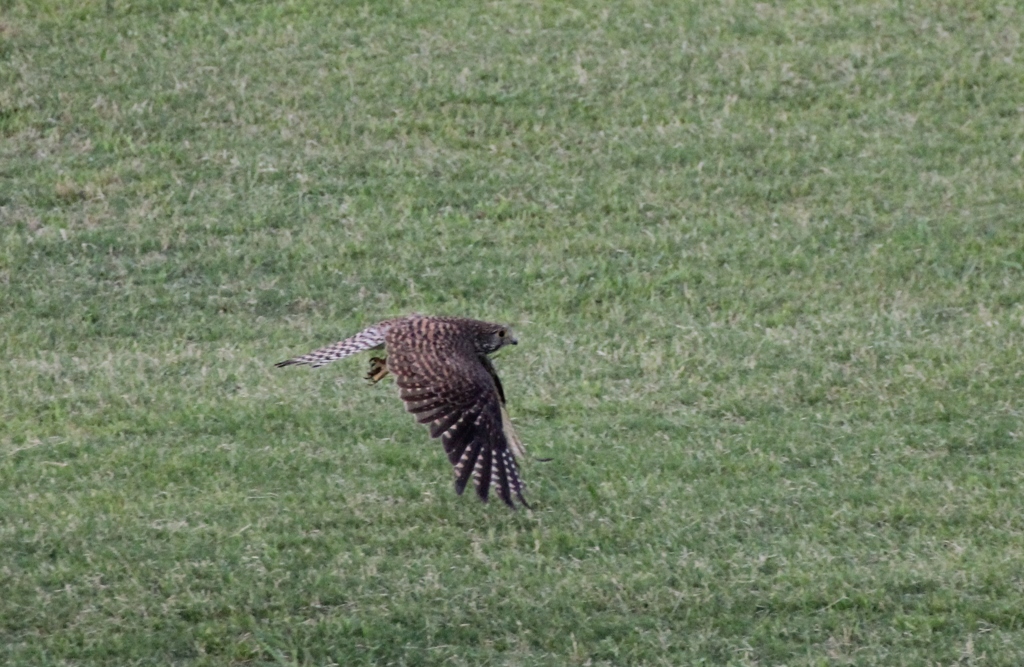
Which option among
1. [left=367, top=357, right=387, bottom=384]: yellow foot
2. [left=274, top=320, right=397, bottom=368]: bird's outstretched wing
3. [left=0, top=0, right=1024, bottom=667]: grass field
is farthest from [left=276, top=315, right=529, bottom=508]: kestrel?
[left=0, top=0, right=1024, bottom=667]: grass field

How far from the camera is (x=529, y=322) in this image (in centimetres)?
1052

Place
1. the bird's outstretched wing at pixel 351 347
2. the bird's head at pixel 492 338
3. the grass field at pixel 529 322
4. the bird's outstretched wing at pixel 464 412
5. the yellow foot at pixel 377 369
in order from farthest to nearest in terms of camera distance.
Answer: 1. the yellow foot at pixel 377 369
2. the bird's head at pixel 492 338
3. the bird's outstretched wing at pixel 351 347
4. the bird's outstretched wing at pixel 464 412
5. the grass field at pixel 529 322

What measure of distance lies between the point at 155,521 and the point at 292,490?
2.32 ft

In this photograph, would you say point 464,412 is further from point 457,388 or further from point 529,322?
point 529,322

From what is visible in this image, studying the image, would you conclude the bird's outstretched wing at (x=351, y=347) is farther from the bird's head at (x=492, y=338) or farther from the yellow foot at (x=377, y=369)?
the bird's head at (x=492, y=338)

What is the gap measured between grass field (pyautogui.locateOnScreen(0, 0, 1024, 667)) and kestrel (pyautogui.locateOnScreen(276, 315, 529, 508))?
45cm

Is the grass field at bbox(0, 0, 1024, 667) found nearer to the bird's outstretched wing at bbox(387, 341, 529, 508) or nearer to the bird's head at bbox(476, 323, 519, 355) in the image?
the bird's outstretched wing at bbox(387, 341, 529, 508)

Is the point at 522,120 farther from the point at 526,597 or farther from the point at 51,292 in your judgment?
the point at 526,597

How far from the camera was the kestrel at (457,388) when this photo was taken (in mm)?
6949

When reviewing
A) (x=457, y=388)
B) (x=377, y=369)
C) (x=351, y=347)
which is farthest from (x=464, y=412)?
(x=377, y=369)

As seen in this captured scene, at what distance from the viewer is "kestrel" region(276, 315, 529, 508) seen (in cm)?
695

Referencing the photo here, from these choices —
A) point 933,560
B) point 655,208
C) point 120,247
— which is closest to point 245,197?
point 120,247

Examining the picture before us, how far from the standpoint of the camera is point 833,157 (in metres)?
12.9

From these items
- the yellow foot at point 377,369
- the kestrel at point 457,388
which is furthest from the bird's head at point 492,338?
the yellow foot at point 377,369
